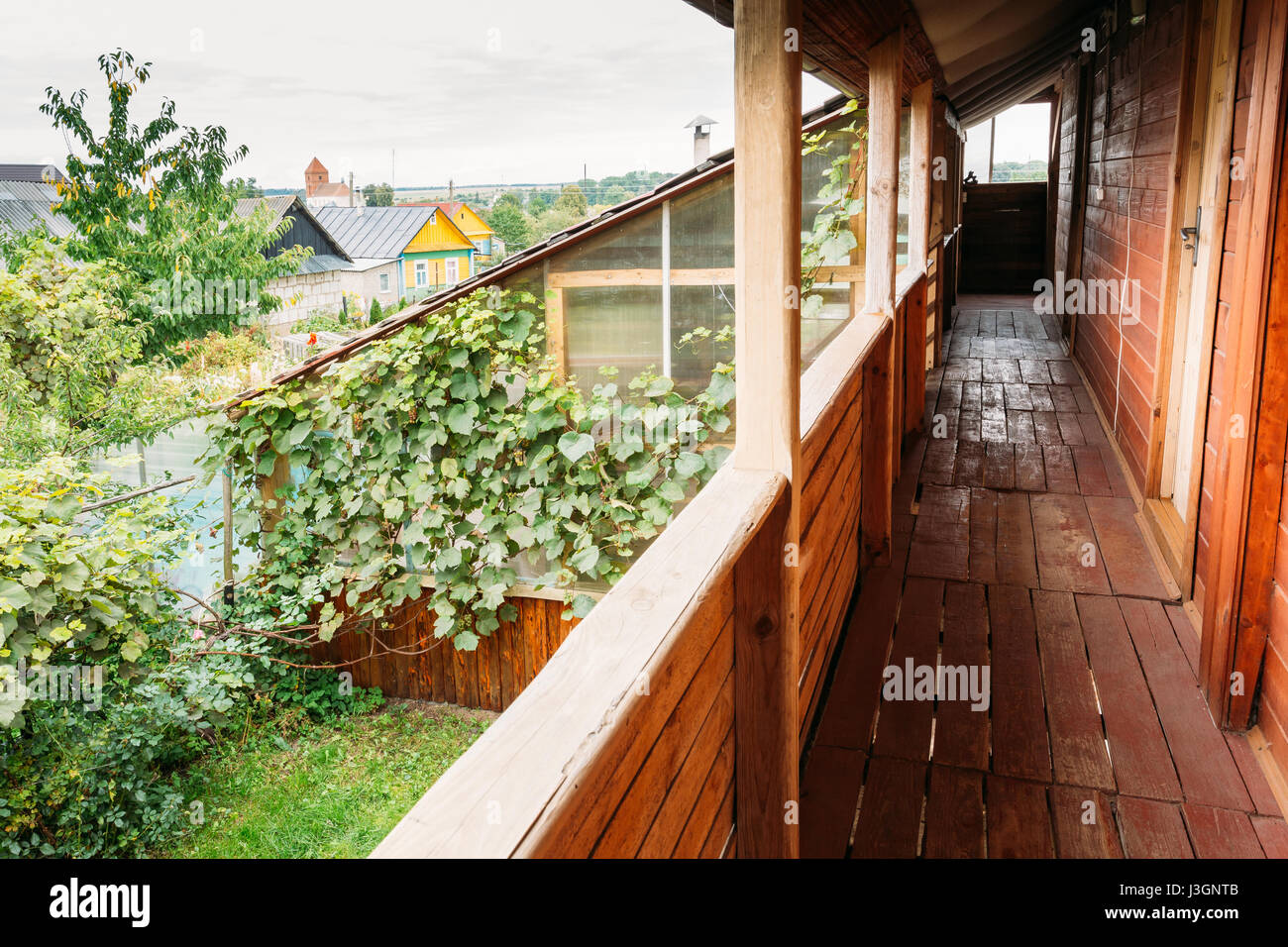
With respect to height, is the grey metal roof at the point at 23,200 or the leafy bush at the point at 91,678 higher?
the grey metal roof at the point at 23,200

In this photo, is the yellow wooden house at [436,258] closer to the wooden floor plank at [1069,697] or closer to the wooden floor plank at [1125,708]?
the wooden floor plank at [1069,697]

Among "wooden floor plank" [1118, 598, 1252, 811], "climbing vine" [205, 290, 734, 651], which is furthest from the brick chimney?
"wooden floor plank" [1118, 598, 1252, 811]

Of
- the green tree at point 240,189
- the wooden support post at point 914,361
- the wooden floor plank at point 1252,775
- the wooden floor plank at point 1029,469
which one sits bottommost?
the wooden floor plank at point 1252,775

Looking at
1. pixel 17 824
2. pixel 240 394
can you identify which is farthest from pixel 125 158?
pixel 17 824

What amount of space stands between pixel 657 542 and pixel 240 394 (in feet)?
16.3

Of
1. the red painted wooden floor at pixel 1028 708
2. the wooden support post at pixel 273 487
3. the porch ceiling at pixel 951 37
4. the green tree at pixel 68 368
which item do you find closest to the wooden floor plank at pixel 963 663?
the red painted wooden floor at pixel 1028 708

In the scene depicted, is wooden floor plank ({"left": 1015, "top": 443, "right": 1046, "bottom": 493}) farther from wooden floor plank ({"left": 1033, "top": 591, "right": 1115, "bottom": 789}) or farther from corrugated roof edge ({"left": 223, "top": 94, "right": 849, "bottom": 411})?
corrugated roof edge ({"left": 223, "top": 94, "right": 849, "bottom": 411})

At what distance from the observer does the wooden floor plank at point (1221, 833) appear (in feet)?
6.20

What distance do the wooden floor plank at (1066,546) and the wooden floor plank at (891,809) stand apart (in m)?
1.26

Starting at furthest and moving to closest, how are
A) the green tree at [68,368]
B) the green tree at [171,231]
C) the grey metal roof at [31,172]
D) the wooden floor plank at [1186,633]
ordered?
the green tree at [171,231] < the green tree at [68,368] < the grey metal roof at [31,172] < the wooden floor plank at [1186,633]
